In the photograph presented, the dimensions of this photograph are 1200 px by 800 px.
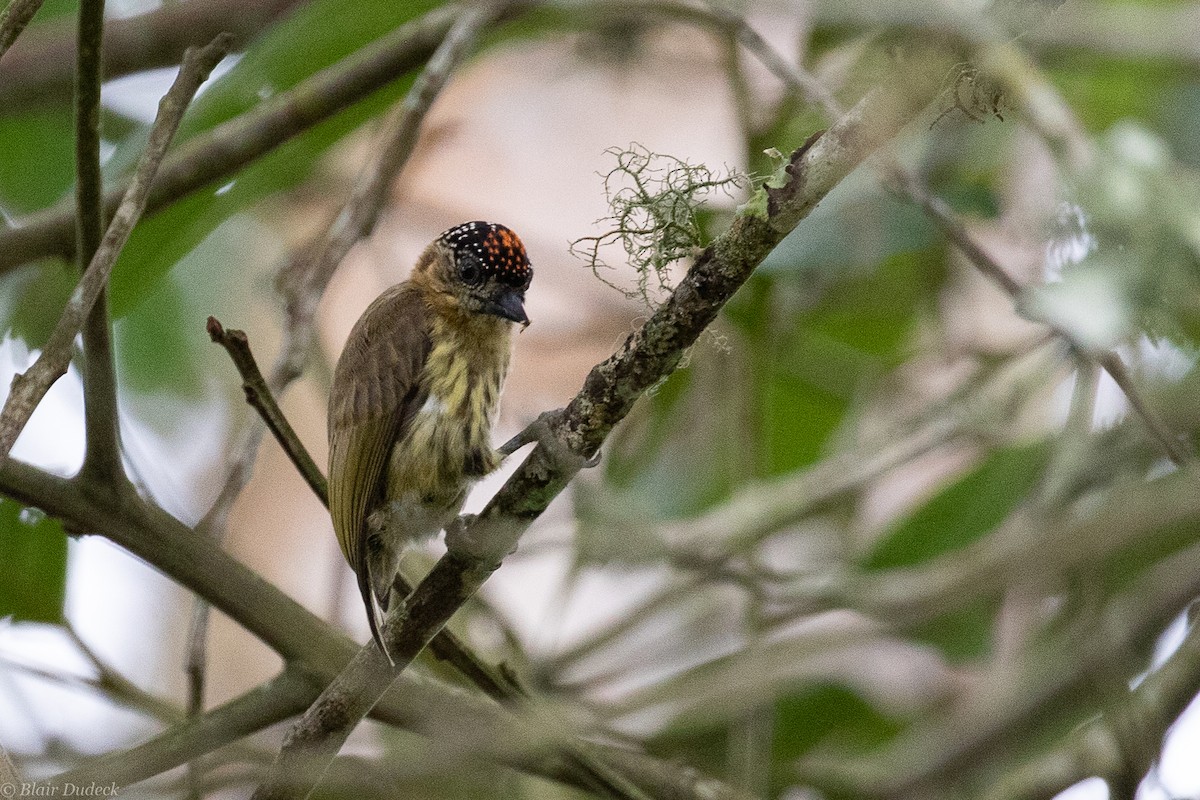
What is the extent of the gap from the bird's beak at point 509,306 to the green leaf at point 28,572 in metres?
0.95

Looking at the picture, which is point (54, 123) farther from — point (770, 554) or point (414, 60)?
point (770, 554)

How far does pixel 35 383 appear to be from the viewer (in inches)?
60.2

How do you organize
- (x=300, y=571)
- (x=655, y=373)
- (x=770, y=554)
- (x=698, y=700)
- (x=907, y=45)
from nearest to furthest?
(x=655, y=373), (x=907, y=45), (x=698, y=700), (x=770, y=554), (x=300, y=571)

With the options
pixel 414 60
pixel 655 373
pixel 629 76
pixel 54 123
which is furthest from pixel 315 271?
pixel 629 76

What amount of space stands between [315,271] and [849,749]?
2.04 meters

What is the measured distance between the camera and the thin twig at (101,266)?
1507mm

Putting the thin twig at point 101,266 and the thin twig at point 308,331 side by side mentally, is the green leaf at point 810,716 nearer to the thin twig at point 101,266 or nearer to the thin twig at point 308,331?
the thin twig at point 308,331

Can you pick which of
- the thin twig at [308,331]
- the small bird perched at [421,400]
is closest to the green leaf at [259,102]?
the thin twig at [308,331]

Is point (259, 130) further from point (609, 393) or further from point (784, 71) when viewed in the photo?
point (609, 393)

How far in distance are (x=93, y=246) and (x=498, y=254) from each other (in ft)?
2.90

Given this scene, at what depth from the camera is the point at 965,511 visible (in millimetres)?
3170

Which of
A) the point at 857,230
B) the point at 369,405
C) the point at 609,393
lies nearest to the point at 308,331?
the point at 369,405

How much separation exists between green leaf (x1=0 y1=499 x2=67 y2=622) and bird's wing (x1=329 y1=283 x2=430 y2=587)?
0.64 meters

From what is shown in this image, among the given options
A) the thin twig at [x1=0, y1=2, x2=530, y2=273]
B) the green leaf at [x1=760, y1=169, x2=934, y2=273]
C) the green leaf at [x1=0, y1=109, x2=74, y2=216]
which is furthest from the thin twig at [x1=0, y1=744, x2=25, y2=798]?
the green leaf at [x1=0, y1=109, x2=74, y2=216]
